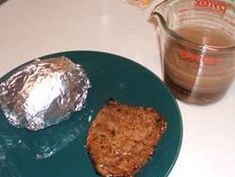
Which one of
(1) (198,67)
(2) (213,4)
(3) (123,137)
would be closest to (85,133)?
(3) (123,137)

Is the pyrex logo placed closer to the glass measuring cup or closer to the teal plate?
the glass measuring cup

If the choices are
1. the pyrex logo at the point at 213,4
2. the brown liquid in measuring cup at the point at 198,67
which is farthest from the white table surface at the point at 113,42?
the pyrex logo at the point at 213,4

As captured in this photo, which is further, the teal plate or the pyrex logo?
the pyrex logo

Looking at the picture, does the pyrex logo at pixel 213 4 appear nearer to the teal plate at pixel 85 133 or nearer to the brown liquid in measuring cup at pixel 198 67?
the brown liquid in measuring cup at pixel 198 67

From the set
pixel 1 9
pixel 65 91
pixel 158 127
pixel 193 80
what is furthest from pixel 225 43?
pixel 1 9

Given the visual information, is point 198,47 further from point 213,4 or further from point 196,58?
A: point 213,4

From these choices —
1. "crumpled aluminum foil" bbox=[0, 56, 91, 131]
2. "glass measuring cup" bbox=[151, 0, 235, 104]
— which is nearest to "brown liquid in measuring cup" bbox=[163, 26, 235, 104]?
"glass measuring cup" bbox=[151, 0, 235, 104]

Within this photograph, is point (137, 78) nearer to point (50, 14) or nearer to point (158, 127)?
point (158, 127)
